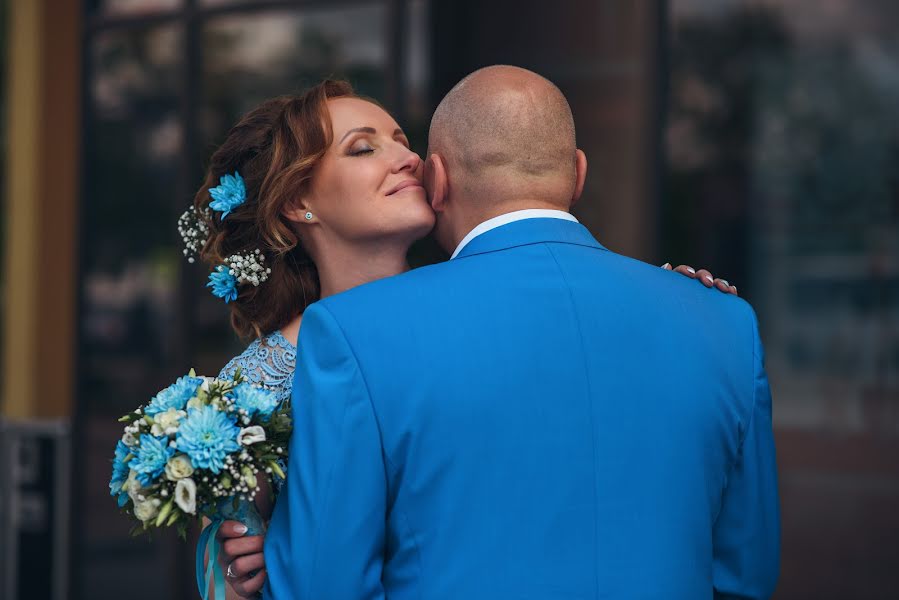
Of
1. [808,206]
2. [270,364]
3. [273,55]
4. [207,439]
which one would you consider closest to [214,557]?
[207,439]

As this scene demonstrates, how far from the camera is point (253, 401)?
2.15 meters

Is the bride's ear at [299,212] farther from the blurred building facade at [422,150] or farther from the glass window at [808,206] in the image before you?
the glass window at [808,206]

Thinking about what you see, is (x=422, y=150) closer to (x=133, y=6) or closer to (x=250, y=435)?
(x=133, y=6)

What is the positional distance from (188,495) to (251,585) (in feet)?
0.80

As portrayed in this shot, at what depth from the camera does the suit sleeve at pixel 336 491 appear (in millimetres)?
1896

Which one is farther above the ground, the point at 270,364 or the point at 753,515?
the point at 270,364

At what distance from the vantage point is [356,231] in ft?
8.55

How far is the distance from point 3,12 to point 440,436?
33.0 feet

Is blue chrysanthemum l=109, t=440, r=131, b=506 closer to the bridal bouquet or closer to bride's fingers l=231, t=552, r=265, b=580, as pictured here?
the bridal bouquet

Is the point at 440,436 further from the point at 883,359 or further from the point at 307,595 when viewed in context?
the point at 883,359

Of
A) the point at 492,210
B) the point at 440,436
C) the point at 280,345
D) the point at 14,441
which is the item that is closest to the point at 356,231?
the point at 280,345

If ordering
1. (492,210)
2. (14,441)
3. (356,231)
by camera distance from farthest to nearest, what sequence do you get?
(14,441)
(356,231)
(492,210)

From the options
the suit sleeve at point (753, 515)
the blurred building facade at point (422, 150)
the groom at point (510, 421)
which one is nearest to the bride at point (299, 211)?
the groom at point (510, 421)

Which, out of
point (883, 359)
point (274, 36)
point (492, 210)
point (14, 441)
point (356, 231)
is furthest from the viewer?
point (883, 359)
